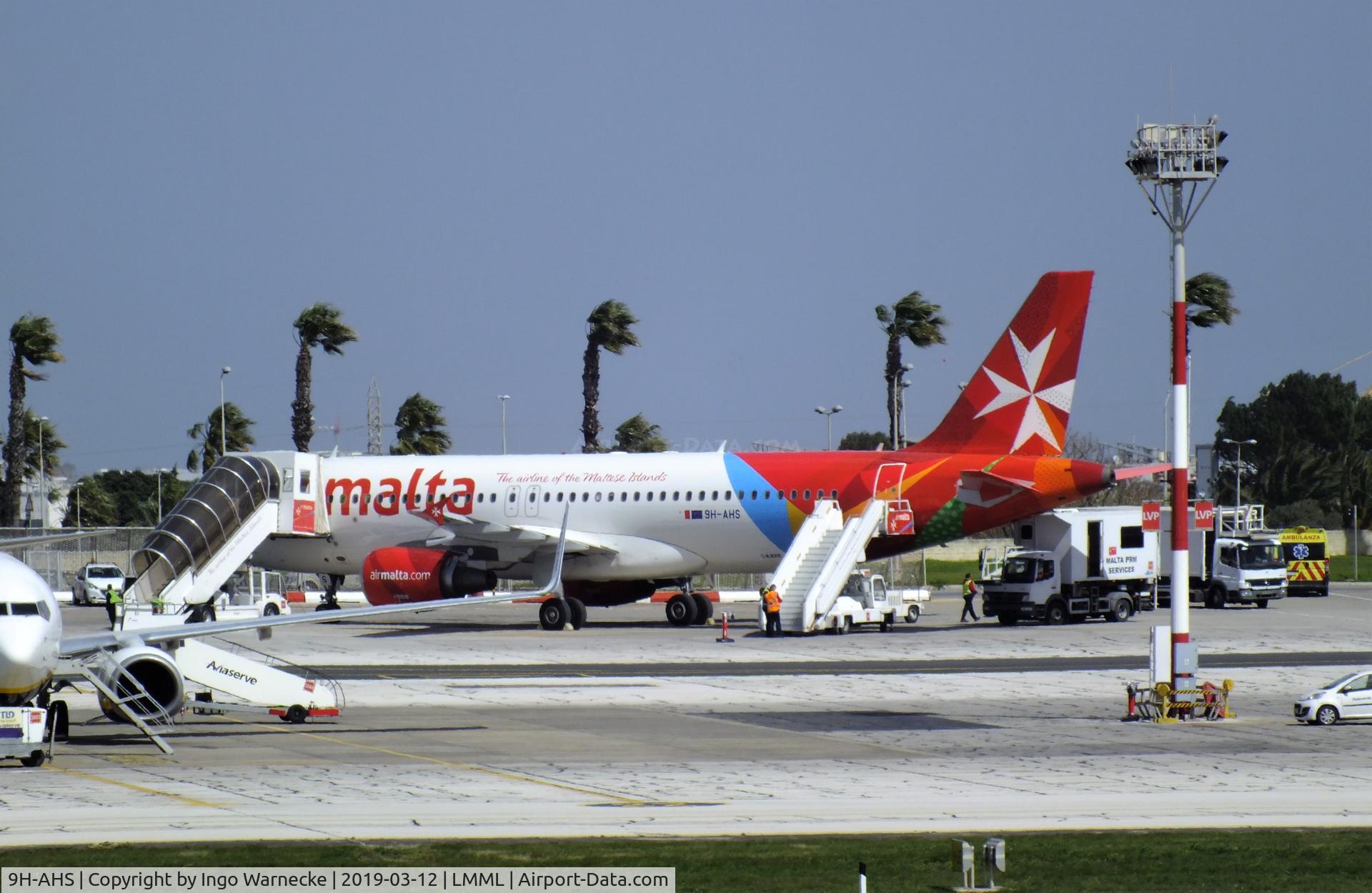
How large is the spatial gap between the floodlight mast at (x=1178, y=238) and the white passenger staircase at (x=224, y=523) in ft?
84.7

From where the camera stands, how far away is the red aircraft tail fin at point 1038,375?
5075 cm

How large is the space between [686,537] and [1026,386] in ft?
38.0

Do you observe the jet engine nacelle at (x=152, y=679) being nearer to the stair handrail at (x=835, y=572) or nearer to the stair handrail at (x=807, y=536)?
the stair handrail at (x=835, y=572)

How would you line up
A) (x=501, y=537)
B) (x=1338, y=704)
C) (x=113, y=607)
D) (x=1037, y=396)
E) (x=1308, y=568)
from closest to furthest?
(x=1338, y=704)
(x=113, y=607)
(x=1037, y=396)
(x=501, y=537)
(x=1308, y=568)

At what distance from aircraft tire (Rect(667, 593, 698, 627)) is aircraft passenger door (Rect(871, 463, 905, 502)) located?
7.53 meters

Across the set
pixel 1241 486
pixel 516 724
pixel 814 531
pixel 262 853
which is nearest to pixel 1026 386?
pixel 814 531

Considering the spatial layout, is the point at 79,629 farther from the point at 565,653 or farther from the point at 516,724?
the point at 516,724

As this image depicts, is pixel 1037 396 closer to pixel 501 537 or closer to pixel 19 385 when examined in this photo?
pixel 501 537

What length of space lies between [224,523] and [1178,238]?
32249mm

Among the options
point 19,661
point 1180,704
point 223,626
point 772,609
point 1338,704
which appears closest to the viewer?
point 19,661

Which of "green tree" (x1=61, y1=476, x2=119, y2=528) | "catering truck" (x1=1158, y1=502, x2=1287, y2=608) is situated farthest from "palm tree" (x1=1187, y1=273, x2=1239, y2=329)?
"green tree" (x1=61, y1=476, x2=119, y2=528)

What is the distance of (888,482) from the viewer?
51062 mm

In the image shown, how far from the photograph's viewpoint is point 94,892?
14.4 metres

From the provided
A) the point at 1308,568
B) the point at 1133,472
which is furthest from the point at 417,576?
the point at 1308,568
